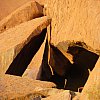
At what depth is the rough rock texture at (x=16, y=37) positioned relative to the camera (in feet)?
11.5

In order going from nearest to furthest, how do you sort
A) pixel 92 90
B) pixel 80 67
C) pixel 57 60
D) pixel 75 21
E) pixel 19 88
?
1. pixel 92 90
2. pixel 19 88
3. pixel 75 21
4. pixel 57 60
5. pixel 80 67

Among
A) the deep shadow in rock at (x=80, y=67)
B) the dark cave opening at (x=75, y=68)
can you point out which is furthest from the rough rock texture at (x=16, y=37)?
the deep shadow in rock at (x=80, y=67)

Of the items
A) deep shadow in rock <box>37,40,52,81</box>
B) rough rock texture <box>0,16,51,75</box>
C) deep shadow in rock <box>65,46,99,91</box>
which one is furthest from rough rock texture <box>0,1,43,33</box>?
deep shadow in rock <box>65,46,99,91</box>

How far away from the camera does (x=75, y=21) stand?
3637 millimetres

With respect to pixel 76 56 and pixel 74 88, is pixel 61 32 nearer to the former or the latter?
pixel 76 56

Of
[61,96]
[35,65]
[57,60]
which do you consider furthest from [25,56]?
[61,96]

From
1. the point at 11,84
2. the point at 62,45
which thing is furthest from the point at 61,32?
the point at 11,84

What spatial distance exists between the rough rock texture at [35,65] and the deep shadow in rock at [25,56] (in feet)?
0.30

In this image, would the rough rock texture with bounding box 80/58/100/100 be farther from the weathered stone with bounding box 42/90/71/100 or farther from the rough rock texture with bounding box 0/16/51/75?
the rough rock texture with bounding box 0/16/51/75

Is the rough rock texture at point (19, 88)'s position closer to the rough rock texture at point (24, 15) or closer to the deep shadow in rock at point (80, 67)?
the deep shadow in rock at point (80, 67)

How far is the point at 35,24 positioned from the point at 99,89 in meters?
1.57

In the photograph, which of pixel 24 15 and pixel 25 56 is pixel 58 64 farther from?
pixel 24 15

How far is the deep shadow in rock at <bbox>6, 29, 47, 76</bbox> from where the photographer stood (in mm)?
3592

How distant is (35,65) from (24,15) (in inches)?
32.5
